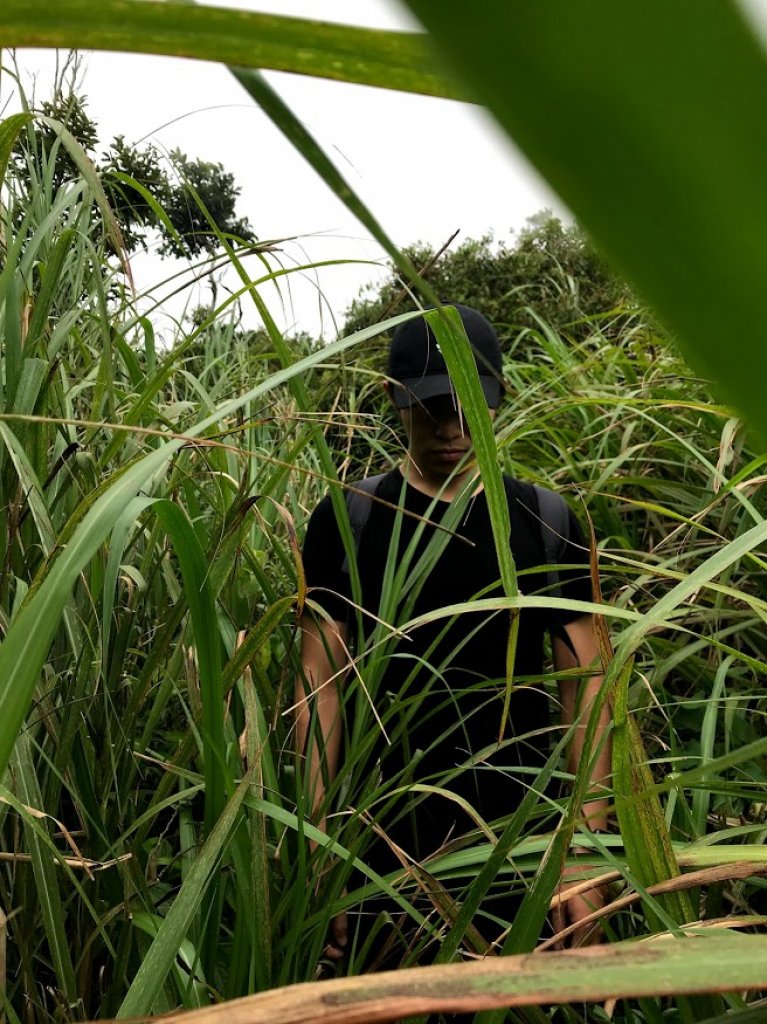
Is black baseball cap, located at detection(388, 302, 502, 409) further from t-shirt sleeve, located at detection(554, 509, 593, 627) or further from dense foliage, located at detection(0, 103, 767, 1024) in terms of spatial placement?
dense foliage, located at detection(0, 103, 767, 1024)

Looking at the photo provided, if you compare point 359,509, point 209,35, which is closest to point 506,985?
point 209,35

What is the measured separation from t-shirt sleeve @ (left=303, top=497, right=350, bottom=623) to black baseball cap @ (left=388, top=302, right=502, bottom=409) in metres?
0.29

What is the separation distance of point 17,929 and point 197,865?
0.23m

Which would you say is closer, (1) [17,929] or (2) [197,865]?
(2) [197,865]

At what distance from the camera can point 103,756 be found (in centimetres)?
69

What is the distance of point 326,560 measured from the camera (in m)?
1.38

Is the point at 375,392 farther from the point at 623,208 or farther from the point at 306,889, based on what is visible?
the point at 623,208

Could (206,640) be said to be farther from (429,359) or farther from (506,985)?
(429,359)

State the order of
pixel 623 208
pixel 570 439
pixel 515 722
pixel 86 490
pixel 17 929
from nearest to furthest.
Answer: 1. pixel 623 208
2. pixel 17 929
3. pixel 86 490
4. pixel 515 722
5. pixel 570 439

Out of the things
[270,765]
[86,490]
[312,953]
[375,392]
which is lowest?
[312,953]

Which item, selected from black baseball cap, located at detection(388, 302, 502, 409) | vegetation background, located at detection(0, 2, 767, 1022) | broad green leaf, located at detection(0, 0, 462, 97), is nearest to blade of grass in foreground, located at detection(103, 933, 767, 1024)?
vegetation background, located at detection(0, 2, 767, 1022)

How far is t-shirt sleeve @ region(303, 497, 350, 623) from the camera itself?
1.38 meters

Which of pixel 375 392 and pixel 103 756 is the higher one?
pixel 375 392

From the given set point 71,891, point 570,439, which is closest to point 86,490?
point 71,891
